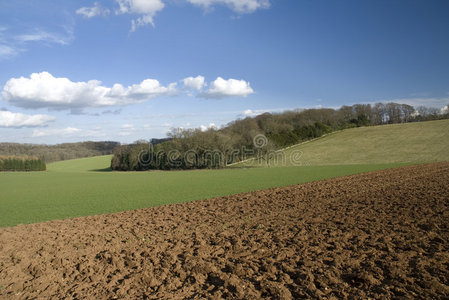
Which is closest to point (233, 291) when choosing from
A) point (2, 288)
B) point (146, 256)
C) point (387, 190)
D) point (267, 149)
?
point (146, 256)

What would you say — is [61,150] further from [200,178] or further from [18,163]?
[200,178]

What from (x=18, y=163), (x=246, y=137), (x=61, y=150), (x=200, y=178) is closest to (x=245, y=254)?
(x=200, y=178)

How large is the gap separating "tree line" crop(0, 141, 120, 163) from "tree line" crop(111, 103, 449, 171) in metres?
54.3

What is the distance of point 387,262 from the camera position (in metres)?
7.41

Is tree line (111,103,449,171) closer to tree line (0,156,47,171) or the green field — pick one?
the green field

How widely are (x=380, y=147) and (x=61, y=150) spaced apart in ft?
412

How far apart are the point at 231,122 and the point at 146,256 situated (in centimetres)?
8294

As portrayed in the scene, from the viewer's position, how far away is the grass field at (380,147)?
52375mm

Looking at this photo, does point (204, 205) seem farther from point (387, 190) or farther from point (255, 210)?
point (387, 190)

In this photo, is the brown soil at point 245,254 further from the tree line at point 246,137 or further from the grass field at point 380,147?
the tree line at point 246,137

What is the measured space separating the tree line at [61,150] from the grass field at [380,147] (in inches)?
3561

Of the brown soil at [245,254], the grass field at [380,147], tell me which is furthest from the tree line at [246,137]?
the brown soil at [245,254]

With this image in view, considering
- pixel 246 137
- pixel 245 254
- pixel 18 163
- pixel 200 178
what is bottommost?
pixel 200 178

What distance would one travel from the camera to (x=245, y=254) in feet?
29.2
